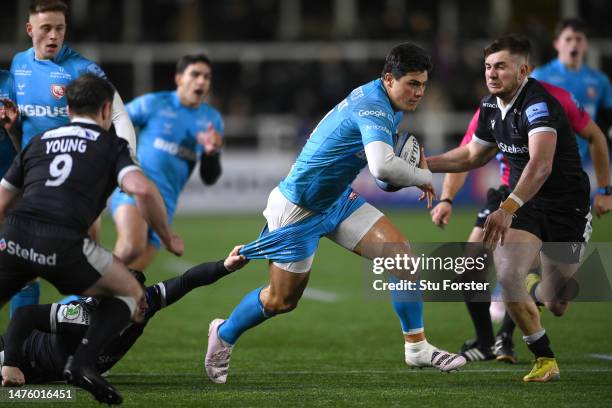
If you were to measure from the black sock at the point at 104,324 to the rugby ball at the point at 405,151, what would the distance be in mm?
1846

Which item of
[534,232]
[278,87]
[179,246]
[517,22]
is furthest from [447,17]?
[179,246]

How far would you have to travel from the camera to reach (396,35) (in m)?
23.3

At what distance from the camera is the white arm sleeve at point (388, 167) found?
251 inches

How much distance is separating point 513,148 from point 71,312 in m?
3.11

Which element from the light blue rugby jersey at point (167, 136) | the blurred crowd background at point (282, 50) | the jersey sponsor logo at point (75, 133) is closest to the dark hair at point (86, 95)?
the jersey sponsor logo at point (75, 133)

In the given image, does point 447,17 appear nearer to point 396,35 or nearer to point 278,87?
point 396,35

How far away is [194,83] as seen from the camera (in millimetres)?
10125

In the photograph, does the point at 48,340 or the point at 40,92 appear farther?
the point at 40,92

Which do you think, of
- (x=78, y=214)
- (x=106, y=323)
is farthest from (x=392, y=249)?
(x=78, y=214)

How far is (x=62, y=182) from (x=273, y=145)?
17475 millimetres

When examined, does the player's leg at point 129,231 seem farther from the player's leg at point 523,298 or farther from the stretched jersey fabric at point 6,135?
the player's leg at point 523,298

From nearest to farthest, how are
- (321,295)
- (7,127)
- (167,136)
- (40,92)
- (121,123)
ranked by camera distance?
(7,127)
(121,123)
(40,92)
(167,136)
(321,295)

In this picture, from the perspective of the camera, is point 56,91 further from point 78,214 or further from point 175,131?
point 175,131

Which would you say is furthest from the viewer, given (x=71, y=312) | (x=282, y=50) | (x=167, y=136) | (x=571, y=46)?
(x=282, y=50)
